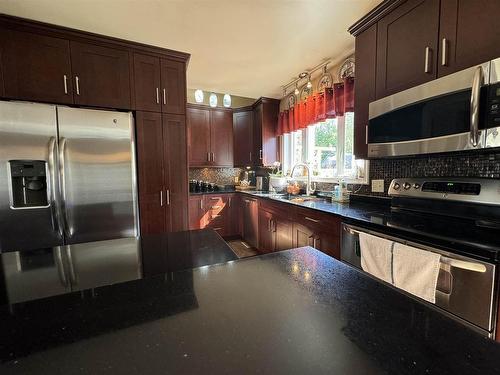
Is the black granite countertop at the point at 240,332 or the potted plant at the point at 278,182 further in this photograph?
the potted plant at the point at 278,182

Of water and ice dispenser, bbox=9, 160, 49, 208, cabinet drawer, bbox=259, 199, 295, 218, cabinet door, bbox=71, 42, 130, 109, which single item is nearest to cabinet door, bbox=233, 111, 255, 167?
cabinet drawer, bbox=259, 199, 295, 218

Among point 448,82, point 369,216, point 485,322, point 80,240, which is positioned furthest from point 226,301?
point 80,240

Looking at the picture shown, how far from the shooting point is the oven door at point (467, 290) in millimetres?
1000

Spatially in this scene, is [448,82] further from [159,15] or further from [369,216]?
[159,15]

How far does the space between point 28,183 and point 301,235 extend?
2328 millimetres

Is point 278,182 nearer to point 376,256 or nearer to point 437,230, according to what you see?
point 376,256

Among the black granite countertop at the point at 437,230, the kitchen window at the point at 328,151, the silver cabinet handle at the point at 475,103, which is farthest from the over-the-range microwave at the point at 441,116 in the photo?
the kitchen window at the point at 328,151

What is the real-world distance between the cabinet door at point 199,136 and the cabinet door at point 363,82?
2543 mm

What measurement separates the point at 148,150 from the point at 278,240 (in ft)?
5.62

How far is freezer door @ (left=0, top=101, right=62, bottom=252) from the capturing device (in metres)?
1.78

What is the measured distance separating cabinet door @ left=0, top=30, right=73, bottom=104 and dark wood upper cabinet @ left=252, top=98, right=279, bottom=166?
2.57m

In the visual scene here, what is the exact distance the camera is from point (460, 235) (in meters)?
1.15

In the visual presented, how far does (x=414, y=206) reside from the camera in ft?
5.08

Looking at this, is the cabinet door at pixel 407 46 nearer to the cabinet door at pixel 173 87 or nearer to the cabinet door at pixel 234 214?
the cabinet door at pixel 173 87
